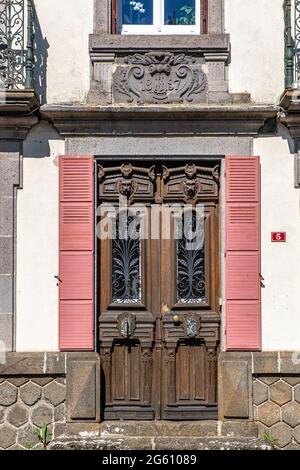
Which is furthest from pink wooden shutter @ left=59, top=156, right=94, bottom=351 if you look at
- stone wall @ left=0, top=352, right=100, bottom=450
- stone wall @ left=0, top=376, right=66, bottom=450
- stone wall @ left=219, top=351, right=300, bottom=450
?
stone wall @ left=219, top=351, right=300, bottom=450

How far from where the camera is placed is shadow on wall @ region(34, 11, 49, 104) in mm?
9234

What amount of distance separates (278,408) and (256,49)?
3853 millimetres

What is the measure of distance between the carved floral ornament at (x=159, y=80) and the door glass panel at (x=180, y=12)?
1.59 ft

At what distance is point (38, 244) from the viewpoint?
9156 mm

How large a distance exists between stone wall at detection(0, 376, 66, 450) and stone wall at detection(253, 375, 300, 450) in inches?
81.5

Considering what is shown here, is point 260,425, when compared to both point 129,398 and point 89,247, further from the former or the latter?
point 89,247

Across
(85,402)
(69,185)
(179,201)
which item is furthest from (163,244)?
(85,402)

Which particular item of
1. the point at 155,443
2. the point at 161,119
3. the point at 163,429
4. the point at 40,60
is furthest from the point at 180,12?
the point at 155,443

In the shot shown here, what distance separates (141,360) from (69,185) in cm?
204

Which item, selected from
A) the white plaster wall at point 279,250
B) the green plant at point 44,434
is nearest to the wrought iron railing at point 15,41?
the white plaster wall at point 279,250

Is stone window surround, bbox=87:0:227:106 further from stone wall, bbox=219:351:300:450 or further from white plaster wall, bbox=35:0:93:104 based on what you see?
stone wall, bbox=219:351:300:450

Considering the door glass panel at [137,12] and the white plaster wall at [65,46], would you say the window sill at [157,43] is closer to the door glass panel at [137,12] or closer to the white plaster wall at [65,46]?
the white plaster wall at [65,46]

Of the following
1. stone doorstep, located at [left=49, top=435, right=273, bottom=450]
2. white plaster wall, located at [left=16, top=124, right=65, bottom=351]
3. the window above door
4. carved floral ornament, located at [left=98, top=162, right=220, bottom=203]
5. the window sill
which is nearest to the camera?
stone doorstep, located at [left=49, top=435, right=273, bottom=450]

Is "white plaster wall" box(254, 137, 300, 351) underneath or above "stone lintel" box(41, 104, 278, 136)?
underneath
